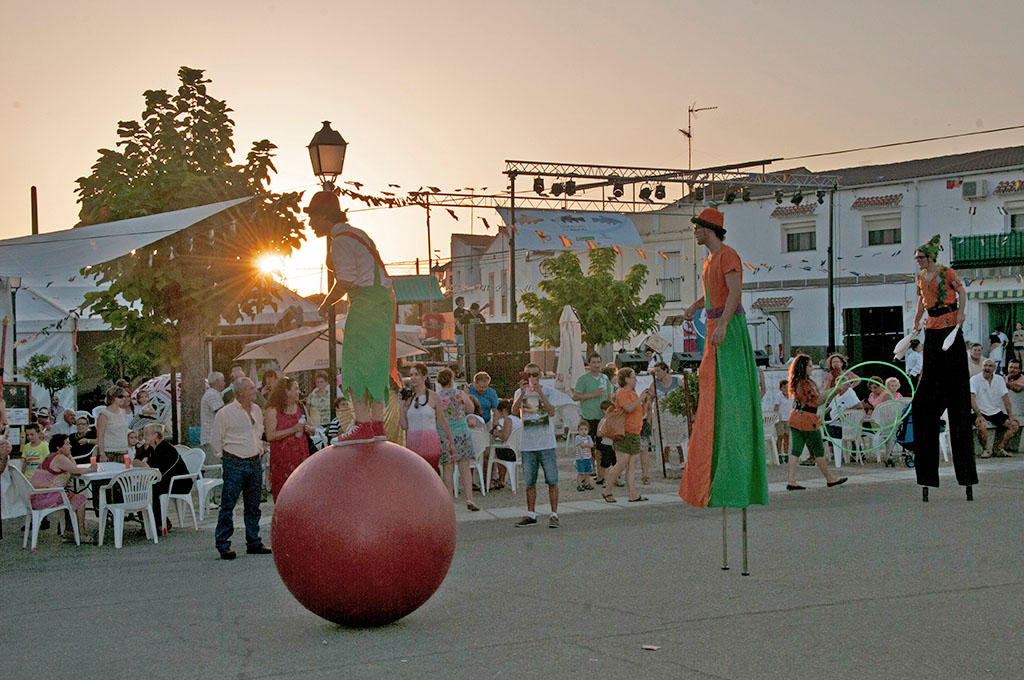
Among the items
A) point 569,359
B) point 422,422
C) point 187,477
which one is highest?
point 569,359

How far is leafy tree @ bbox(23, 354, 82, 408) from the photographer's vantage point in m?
22.6

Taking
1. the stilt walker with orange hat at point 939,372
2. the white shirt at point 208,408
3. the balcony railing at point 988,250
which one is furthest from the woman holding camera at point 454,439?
the balcony railing at point 988,250

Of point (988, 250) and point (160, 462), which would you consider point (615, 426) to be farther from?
point (988, 250)

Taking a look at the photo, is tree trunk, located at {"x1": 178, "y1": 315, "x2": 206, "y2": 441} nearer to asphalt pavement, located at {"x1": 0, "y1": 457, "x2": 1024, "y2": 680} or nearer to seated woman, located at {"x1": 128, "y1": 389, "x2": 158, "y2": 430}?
seated woman, located at {"x1": 128, "y1": 389, "x2": 158, "y2": 430}

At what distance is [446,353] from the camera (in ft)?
123

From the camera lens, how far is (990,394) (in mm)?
18250

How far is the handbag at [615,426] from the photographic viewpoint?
1360 centimetres

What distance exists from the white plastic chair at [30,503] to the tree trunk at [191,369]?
4.99 meters

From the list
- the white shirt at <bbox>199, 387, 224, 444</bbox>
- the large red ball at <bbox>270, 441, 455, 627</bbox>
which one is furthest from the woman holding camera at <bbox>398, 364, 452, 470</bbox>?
the large red ball at <bbox>270, 441, 455, 627</bbox>

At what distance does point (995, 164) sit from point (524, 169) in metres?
19.1

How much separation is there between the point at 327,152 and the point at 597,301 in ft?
112

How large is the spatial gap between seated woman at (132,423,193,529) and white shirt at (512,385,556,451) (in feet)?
13.7

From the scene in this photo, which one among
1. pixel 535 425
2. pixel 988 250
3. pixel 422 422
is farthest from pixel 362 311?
pixel 988 250

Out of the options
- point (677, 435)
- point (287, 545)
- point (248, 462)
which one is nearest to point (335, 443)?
point (287, 545)
